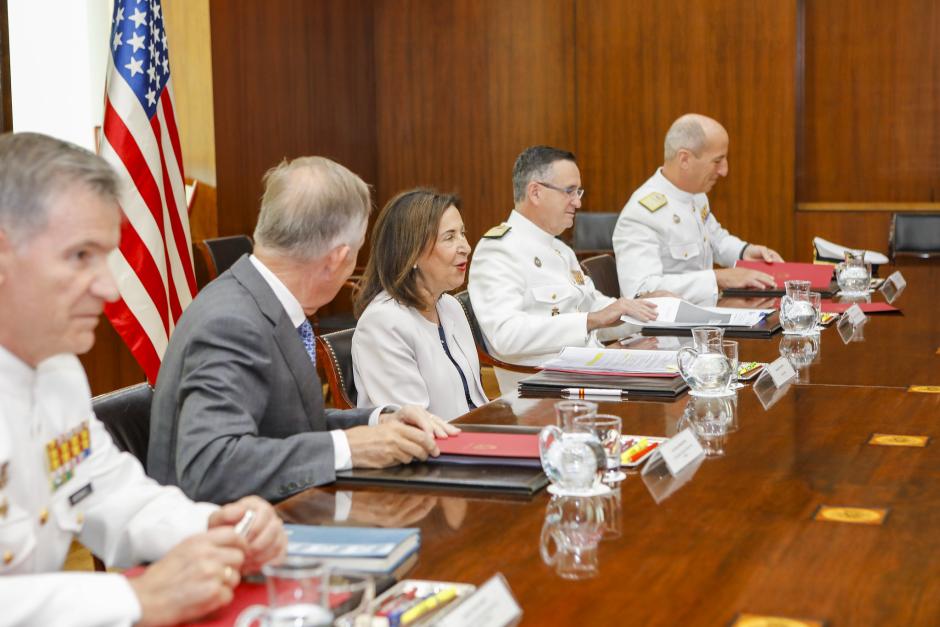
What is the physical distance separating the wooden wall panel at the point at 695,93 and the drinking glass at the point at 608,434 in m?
6.05

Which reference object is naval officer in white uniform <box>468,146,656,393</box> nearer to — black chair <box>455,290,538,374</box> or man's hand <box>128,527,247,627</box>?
black chair <box>455,290,538,374</box>

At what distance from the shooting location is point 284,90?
24.0 ft

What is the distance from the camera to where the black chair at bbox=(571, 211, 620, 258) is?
274 inches

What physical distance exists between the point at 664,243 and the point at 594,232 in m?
1.70

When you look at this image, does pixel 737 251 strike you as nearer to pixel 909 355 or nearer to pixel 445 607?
pixel 909 355

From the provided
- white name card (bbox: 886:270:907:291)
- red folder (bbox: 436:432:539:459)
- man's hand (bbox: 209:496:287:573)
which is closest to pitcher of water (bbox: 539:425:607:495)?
red folder (bbox: 436:432:539:459)

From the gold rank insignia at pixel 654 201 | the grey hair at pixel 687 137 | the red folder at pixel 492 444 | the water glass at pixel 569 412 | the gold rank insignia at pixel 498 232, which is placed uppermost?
the grey hair at pixel 687 137

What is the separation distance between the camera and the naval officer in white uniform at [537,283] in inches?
149

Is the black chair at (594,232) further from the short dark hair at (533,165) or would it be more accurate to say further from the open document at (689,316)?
the open document at (689,316)

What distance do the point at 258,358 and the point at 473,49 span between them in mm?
6603

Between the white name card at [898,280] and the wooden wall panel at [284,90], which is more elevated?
the wooden wall panel at [284,90]

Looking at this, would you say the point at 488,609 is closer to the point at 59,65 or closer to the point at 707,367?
the point at 707,367

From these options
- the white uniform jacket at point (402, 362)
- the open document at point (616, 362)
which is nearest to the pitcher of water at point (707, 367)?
the open document at point (616, 362)

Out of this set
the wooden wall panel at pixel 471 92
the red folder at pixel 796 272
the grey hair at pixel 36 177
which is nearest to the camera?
the grey hair at pixel 36 177
